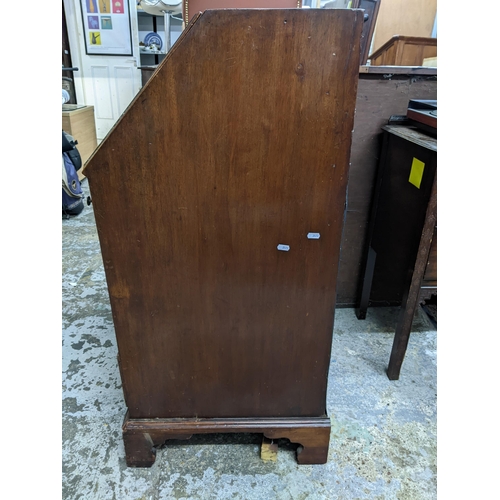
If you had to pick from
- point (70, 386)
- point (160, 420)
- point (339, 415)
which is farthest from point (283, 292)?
point (70, 386)

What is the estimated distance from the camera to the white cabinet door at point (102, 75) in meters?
4.22

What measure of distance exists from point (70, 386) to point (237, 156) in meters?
1.09

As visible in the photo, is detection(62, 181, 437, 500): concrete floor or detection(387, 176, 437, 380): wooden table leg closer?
detection(62, 181, 437, 500): concrete floor

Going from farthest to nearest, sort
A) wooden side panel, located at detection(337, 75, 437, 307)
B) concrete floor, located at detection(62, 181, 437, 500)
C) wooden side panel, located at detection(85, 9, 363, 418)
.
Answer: wooden side panel, located at detection(337, 75, 437, 307), concrete floor, located at detection(62, 181, 437, 500), wooden side panel, located at detection(85, 9, 363, 418)

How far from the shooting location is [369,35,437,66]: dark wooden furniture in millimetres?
2246

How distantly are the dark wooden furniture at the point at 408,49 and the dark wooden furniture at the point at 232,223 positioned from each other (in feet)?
6.25

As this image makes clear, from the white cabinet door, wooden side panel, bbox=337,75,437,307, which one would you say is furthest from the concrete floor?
the white cabinet door

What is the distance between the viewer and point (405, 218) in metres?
1.35

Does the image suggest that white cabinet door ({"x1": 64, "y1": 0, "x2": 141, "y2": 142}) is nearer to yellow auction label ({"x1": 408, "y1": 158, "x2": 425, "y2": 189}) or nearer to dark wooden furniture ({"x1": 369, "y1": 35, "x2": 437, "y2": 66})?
dark wooden furniture ({"x1": 369, "y1": 35, "x2": 437, "y2": 66})

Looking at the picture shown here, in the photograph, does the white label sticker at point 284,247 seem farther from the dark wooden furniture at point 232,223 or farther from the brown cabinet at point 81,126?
the brown cabinet at point 81,126

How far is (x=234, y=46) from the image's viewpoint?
674 millimetres

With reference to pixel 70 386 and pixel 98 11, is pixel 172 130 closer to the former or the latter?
pixel 70 386

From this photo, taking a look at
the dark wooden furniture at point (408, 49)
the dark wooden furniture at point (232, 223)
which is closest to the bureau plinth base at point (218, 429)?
the dark wooden furniture at point (232, 223)

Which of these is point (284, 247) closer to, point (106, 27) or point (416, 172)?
point (416, 172)
